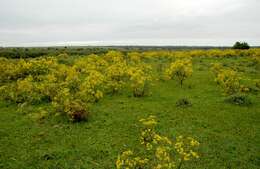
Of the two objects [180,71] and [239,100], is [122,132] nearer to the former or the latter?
[239,100]

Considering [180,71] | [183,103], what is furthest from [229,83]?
[183,103]

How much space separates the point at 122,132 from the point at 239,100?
6.42 m

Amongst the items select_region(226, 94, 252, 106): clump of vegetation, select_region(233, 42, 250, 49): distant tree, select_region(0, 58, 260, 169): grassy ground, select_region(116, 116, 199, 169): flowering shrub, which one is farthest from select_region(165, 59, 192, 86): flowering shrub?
select_region(233, 42, 250, 49): distant tree

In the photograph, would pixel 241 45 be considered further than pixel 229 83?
Yes

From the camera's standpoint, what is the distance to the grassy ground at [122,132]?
898 centimetres

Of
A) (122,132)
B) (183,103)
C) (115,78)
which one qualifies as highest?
(115,78)

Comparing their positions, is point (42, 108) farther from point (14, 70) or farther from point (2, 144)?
point (14, 70)

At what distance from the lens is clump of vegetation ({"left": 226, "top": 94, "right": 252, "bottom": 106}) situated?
14.4m

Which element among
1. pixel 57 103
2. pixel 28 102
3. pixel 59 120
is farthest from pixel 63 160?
pixel 28 102

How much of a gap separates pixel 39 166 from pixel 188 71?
11.5m

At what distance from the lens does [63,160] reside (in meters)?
8.94

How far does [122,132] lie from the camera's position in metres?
11.0

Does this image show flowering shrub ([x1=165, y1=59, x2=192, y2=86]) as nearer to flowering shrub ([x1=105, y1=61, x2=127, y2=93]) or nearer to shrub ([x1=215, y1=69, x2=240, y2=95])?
shrub ([x1=215, y1=69, x2=240, y2=95])

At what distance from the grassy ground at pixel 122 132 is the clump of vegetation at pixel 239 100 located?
0.35 metres
